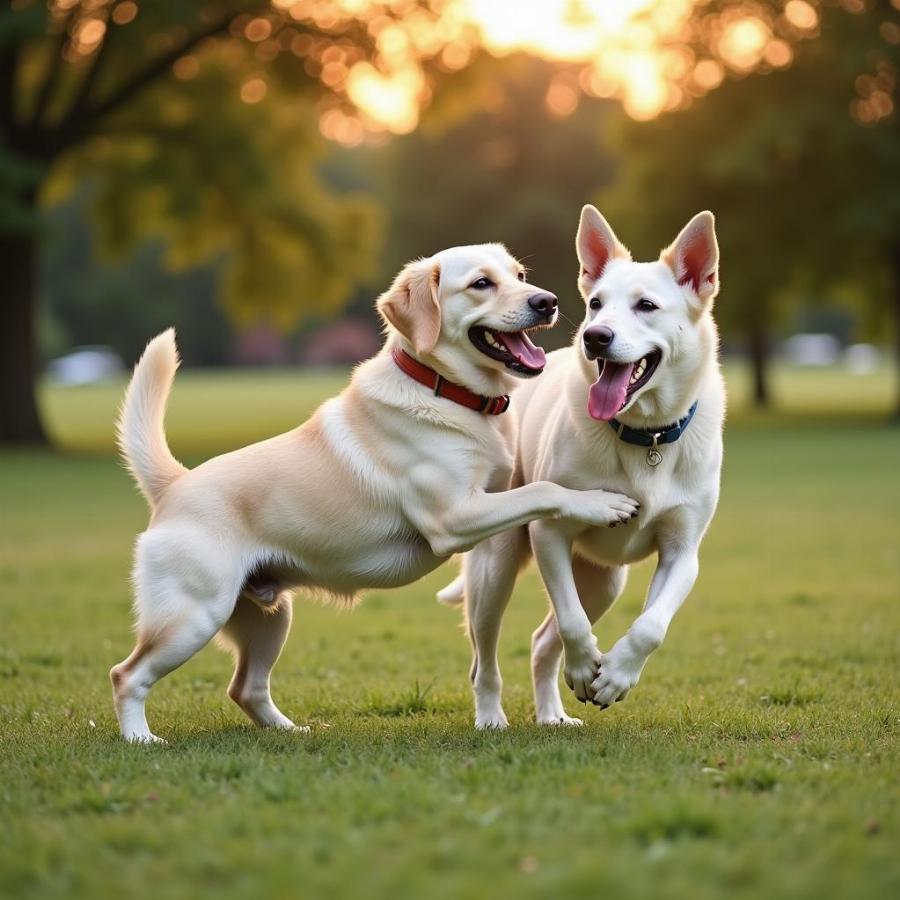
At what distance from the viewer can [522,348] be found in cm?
634

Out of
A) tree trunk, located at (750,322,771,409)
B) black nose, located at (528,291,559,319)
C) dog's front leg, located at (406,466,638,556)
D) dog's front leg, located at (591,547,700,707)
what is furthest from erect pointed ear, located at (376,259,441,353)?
tree trunk, located at (750,322,771,409)

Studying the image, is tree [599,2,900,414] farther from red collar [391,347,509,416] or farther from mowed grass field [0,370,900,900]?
red collar [391,347,509,416]

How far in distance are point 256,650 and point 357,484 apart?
1.07m

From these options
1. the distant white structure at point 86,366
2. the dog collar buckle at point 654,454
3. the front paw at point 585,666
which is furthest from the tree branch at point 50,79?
the distant white structure at point 86,366

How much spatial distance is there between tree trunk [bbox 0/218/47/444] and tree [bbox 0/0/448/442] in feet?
0.10

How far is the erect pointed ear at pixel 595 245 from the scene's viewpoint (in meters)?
6.44

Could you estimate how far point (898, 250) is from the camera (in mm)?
35531

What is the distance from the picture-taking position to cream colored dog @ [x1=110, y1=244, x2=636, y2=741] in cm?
602

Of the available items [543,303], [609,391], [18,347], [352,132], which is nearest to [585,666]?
[609,391]

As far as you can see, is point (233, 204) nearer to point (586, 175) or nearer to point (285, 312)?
point (285, 312)

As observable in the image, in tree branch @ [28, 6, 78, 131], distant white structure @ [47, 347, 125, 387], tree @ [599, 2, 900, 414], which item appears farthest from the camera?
distant white structure @ [47, 347, 125, 387]

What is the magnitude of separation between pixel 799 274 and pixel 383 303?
32.1 meters

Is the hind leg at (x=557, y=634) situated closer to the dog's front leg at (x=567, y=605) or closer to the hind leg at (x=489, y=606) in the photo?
the hind leg at (x=489, y=606)

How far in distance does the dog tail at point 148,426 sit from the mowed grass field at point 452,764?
119 centimetres
